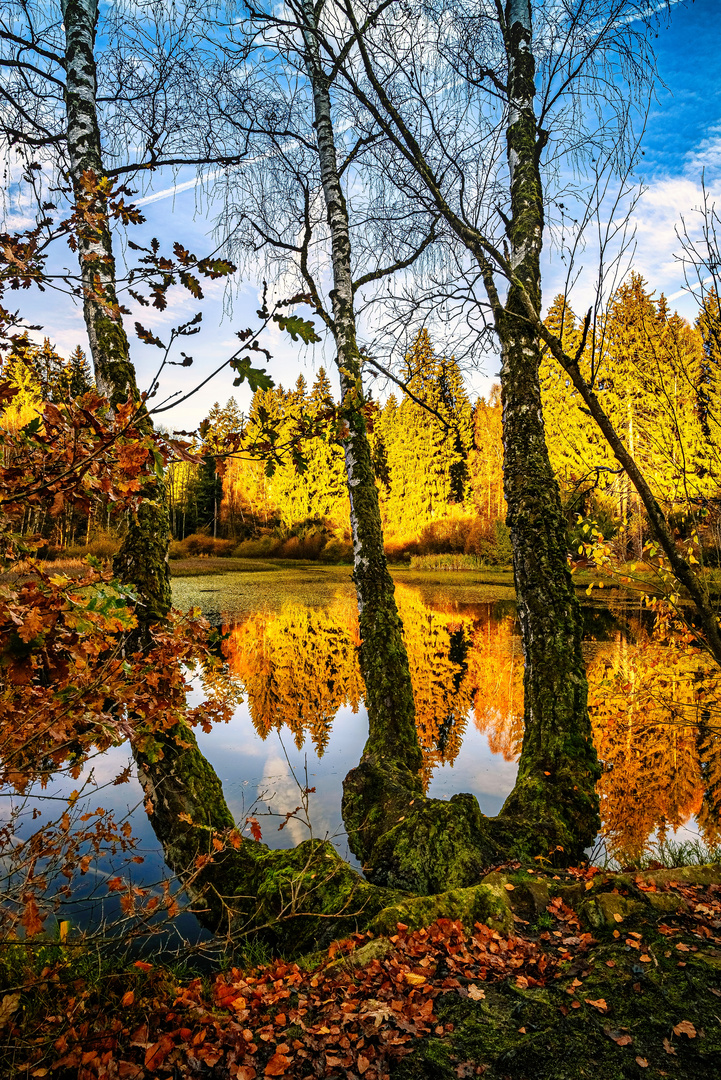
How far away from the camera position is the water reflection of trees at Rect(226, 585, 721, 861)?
18.4 feet

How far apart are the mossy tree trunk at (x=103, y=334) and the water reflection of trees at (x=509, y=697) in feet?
12.0

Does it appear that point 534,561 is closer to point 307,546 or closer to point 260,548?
point 307,546

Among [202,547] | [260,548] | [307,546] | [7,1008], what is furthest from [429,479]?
[7,1008]

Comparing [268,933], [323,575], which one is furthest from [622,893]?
[323,575]

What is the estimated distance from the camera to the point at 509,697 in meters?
9.09

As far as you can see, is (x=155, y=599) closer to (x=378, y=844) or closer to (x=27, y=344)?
(x=27, y=344)

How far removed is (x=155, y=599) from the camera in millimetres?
3928

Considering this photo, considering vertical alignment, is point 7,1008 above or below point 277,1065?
above

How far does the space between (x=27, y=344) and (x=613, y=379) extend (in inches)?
714

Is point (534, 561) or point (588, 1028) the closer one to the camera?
point (588, 1028)

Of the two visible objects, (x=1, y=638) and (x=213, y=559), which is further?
(x=213, y=559)

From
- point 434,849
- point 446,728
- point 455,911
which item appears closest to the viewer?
point 455,911

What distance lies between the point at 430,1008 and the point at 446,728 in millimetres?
6106

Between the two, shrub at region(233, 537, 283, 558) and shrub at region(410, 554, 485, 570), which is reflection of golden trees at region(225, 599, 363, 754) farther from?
shrub at region(233, 537, 283, 558)
